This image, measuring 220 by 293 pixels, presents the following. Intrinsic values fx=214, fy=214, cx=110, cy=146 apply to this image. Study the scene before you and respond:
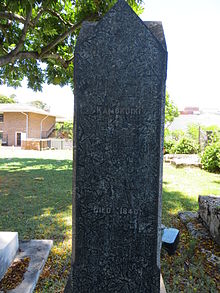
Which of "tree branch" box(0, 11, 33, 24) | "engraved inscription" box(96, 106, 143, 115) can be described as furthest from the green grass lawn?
"tree branch" box(0, 11, 33, 24)

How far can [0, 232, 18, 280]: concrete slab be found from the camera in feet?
7.30

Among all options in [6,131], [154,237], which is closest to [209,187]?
[154,237]

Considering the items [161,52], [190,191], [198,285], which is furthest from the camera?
[190,191]

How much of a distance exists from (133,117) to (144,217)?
0.84m

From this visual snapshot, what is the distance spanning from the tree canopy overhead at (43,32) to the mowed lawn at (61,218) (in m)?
3.45

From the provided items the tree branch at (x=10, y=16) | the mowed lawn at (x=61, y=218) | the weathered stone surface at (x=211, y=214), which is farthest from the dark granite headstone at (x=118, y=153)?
the tree branch at (x=10, y=16)

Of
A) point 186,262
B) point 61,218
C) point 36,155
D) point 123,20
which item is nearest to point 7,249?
point 61,218

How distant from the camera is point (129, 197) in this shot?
5.92ft

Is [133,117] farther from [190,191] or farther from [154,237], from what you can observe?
[190,191]

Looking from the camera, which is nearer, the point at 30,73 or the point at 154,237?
the point at 154,237

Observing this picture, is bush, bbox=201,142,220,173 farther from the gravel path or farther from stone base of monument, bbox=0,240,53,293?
the gravel path

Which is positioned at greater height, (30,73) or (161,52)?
(30,73)

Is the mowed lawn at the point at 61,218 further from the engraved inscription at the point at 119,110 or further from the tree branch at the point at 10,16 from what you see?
the tree branch at the point at 10,16

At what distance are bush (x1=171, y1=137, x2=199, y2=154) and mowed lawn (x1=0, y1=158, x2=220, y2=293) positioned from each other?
18.7ft
